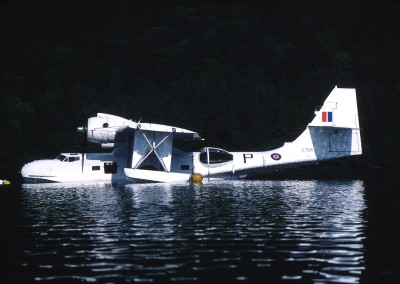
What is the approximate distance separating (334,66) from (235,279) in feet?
377

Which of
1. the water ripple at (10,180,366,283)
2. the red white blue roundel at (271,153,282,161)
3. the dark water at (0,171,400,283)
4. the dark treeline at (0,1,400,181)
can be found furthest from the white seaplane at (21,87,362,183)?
the dark treeline at (0,1,400,181)

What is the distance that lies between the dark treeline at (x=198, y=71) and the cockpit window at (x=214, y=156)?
31446 millimetres

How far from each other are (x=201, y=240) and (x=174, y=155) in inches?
1169

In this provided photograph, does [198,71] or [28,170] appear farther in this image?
[198,71]

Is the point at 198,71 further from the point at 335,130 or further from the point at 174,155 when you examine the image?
the point at 335,130

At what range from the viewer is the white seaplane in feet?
149

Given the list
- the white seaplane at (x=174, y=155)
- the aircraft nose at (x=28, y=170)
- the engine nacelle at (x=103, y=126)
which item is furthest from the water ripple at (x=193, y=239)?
the aircraft nose at (x=28, y=170)

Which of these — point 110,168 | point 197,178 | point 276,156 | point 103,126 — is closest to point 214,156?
point 197,178

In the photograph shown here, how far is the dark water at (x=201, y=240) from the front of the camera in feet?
45.7

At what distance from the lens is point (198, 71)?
13050 cm

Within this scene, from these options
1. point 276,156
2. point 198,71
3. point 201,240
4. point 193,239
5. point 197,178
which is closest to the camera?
point 201,240

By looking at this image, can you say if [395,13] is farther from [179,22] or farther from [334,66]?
[179,22]

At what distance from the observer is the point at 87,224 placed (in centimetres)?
2219

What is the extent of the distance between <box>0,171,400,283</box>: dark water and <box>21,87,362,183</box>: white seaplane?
14.1m
